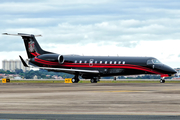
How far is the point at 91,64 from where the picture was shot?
60.1m

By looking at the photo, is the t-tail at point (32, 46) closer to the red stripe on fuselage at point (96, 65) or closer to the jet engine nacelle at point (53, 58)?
the red stripe on fuselage at point (96, 65)

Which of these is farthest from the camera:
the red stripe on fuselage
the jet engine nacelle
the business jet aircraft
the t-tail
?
the t-tail

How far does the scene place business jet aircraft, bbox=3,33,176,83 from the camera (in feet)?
186

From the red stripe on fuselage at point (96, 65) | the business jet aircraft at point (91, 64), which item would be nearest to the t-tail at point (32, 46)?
the business jet aircraft at point (91, 64)

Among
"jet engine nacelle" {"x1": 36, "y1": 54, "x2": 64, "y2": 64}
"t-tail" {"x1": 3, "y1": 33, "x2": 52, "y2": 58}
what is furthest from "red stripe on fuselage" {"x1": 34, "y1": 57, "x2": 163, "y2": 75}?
"t-tail" {"x1": 3, "y1": 33, "x2": 52, "y2": 58}

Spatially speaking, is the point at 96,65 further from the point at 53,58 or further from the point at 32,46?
the point at 32,46

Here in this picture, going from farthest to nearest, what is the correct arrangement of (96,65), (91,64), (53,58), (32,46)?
1. (32,46)
2. (53,58)
3. (91,64)
4. (96,65)

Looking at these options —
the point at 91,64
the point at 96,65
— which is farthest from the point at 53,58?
the point at 96,65

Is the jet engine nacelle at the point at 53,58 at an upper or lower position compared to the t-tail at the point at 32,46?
lower

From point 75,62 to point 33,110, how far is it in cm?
4345

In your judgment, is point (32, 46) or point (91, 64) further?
point (32, 46)

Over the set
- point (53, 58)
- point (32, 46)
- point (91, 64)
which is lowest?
point (91, 64)

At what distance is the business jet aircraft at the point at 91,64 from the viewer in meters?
56.8

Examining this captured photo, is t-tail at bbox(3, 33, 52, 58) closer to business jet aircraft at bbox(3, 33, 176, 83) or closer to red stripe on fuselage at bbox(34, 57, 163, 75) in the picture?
business jet aircraft at bbox(3, 33, 176, 83)
